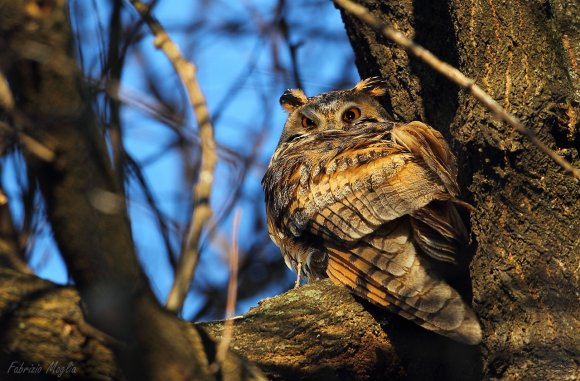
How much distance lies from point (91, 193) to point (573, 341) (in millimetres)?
1818

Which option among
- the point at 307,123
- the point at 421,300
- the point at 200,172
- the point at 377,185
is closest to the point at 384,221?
the point at 377,185

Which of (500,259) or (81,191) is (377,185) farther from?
(81,191)

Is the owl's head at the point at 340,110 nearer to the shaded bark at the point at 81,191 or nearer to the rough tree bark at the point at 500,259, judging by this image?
the rough tree bark at the point at 500,259

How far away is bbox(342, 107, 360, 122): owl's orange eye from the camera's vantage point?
16.1 feet

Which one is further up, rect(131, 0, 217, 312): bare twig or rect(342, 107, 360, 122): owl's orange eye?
rect(342, 107, 360, 122): owl's orange eye

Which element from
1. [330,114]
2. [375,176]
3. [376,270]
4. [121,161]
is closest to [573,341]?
[376,270]

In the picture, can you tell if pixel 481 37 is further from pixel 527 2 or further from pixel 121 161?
pixel 121 161

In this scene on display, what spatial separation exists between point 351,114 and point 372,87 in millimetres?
324

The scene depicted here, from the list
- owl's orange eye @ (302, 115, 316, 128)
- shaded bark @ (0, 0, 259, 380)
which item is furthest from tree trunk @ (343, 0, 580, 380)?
owl's orange eye @ (302, 115, 316, 128)

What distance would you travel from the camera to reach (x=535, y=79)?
2793 mm

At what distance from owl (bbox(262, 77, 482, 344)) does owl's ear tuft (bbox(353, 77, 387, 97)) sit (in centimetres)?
53

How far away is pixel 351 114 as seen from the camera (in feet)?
16.2

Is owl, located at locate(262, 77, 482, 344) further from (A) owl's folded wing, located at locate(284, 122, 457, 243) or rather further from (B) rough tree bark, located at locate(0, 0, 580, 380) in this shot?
(B) rough tree bark, located at locate(0, 0, 580, 380)

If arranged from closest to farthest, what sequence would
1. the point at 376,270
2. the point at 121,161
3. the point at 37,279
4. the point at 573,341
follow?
the point at 121,161
the point at 37,279
the point at 573,341
the point at 376,270
